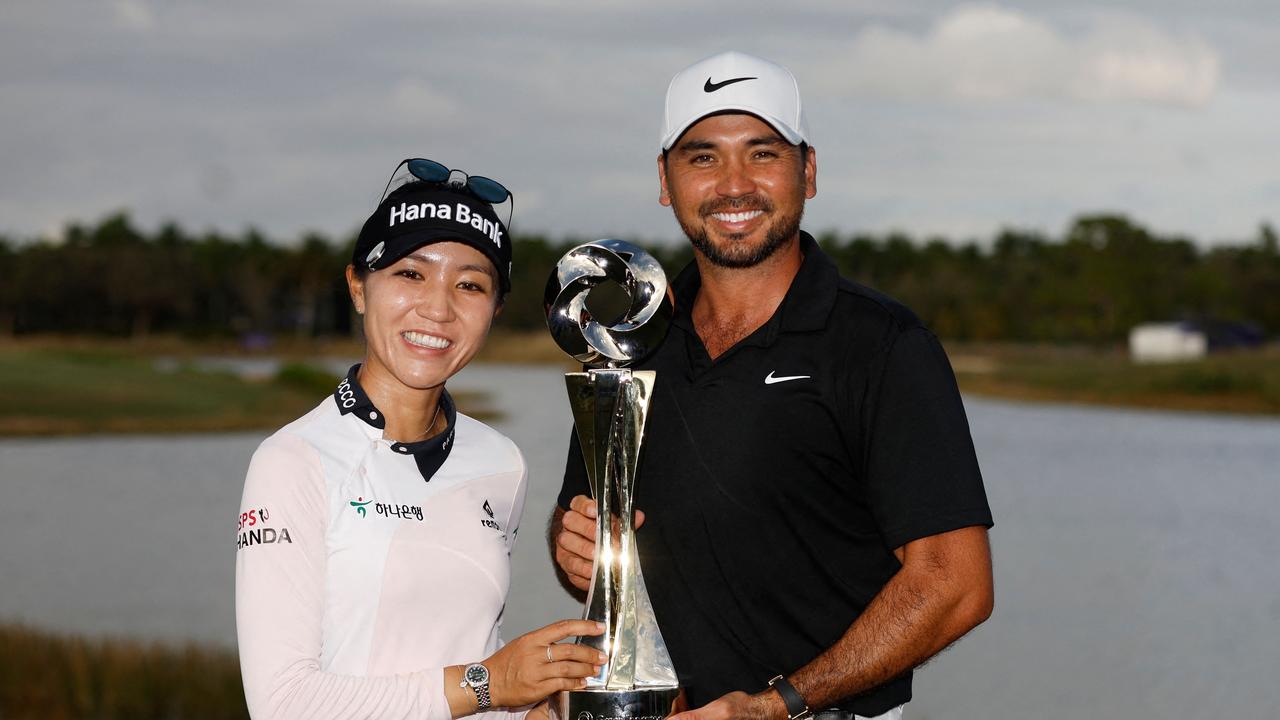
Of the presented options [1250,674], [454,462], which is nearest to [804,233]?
Answer: [454,462]

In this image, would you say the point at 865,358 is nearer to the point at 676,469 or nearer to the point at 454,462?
the point at 676,469

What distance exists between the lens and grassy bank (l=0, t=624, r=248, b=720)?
12133 millimetres

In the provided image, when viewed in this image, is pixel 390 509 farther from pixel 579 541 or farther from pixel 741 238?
pixel 741 238

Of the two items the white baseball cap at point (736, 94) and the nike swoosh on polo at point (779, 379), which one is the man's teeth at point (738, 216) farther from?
the nike swoosh on polo at point (779, 379)

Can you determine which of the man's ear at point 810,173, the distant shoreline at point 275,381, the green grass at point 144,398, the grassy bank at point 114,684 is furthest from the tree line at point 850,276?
the man's ear at point 810,173

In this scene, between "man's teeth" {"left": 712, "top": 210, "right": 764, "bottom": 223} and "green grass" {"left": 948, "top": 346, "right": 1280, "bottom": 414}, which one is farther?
"green grass" {"left": 948, "top": 346, "right": 1280, "bottom": 414}

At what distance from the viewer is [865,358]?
3.25m

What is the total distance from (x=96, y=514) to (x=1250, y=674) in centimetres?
2700

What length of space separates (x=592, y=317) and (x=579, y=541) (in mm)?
621

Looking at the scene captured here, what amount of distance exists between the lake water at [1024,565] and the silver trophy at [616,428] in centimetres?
1611

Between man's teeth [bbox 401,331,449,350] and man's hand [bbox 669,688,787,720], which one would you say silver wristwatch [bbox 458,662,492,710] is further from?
man's teeth [bbox 401,331,449,350]

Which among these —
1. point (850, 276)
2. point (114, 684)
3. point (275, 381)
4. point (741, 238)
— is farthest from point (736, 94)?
point (850, 276)

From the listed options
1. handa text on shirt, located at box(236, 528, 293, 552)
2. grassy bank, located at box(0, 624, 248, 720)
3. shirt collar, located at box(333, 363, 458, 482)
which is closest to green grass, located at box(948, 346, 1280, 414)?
grassy bank, located at box(0, 624, 248, 720)

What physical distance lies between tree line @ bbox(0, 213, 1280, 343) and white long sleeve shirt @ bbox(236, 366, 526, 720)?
73.5m
